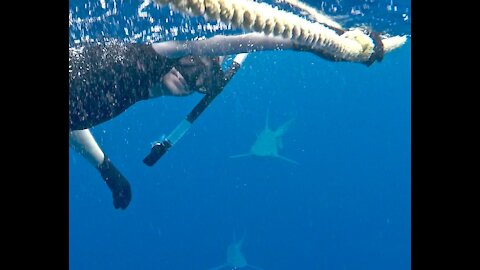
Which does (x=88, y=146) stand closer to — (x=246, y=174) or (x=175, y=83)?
(x=175, y=83)

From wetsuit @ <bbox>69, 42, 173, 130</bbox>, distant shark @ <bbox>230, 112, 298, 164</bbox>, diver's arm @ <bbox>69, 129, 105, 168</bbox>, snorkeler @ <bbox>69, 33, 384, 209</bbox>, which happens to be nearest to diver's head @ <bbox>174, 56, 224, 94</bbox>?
snorkeler @ <bbox>69, 33, 384, 209</bbox>

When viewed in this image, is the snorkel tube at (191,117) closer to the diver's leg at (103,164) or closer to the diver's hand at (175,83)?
the diver's hand at (175,83)

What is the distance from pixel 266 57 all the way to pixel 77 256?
49702 millimetres

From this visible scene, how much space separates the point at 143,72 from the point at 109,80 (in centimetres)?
42

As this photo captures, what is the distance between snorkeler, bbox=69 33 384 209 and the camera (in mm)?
5595

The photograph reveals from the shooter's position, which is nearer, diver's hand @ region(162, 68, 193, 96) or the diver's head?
the diver's head

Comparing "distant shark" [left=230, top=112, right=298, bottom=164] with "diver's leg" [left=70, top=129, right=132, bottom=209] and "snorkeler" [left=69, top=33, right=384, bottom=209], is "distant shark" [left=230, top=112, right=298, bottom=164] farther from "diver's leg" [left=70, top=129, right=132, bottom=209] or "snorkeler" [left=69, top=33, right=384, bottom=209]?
"snorkeler" [left=69, top=33, right=384, bottom=209]

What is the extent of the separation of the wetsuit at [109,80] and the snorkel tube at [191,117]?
25.1 inches

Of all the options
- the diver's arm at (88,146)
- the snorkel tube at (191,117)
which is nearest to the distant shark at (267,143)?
the diver's arm at (88,146)

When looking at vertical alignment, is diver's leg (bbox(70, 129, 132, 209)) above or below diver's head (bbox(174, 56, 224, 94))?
below

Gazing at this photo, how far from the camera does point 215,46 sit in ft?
18.9

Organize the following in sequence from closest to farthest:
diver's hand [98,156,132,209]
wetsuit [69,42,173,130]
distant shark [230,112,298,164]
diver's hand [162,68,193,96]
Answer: wetsuit [69,42,173,130] < diver's hand [162,68,193,96] < diver's hand [98,156,132,209] < distant shark [230,112,298,164]

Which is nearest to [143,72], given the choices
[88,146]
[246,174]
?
[88,146]

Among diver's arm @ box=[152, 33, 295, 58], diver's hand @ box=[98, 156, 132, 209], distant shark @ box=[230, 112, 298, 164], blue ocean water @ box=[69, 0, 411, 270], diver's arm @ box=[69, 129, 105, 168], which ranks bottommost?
blue ocean water @ box=[69, 0, 411, 270]
